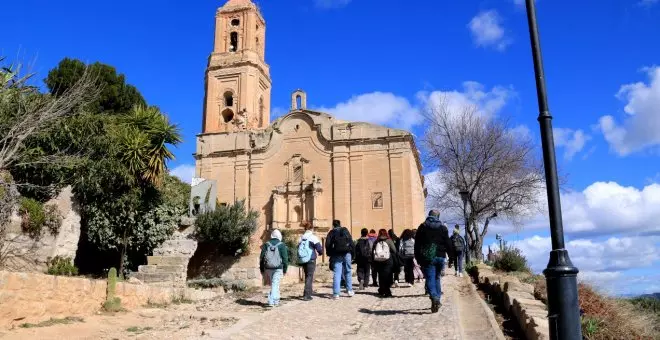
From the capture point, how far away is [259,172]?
39.2 metres

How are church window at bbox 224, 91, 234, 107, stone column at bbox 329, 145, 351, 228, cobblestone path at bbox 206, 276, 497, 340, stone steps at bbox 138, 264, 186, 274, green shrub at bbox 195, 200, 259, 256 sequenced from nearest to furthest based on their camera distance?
cobblestone path at bbox 206, 276, 497, 340 → stone steps at bbox 138, 264, 186, 274 → green shrub at bbox 195, 200, 259, 256 → stone column at bbox 329, 145, 351, 228 → church window at bbox 224, 91, 234, 107

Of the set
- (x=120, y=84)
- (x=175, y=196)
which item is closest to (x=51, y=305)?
(x=175, y=196)

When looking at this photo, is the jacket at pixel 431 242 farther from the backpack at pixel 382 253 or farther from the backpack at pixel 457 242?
the backpack at pixel 457 242

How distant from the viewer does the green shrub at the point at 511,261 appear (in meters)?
16.4

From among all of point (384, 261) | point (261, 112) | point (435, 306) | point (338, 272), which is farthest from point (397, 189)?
point (435, 306)

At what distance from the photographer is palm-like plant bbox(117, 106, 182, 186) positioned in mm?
14727

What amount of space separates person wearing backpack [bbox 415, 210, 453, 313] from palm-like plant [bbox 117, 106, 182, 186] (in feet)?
29.7

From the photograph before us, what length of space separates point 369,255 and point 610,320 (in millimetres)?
6147

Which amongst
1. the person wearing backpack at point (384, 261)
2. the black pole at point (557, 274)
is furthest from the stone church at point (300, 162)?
the black pole at point (557, 274)

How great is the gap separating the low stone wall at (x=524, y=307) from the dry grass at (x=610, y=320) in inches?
20.9

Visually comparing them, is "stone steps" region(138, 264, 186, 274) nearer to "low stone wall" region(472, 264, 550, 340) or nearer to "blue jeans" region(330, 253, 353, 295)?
"blue jeans" region(330, 253, 353, 295)

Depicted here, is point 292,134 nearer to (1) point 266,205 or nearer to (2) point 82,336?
(1) point 266,205

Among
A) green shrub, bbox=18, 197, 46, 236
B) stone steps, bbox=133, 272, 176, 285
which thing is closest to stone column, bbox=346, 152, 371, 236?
stone steps, bbox=133, 272, 176, 285

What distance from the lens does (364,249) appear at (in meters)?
12.5
